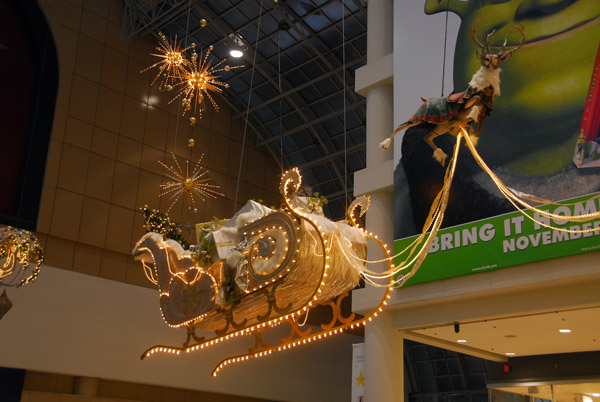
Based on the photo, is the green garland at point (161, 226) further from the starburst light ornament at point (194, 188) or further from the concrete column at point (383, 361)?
the starburst light ornament at point (194, 188)

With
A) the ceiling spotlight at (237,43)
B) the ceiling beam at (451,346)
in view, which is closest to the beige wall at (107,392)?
the ceiling beam at (451,346)

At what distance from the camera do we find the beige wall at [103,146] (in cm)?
2103

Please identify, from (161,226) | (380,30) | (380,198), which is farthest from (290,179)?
(380,30)

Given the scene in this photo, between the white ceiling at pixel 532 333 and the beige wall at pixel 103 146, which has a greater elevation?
the beige wall at pixel 103 146

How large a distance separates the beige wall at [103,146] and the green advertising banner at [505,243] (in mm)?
11689

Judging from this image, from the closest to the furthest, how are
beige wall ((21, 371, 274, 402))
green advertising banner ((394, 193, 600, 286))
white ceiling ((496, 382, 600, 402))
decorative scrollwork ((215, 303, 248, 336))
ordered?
1. decorative scrollwork ((215, 303, 248, 336))
2. green advertising banner ((394, 193, 600, 286))
3. white ceiling ((496, 382, 600, 402))
4. beige wall ((21, 371, 274, 402))

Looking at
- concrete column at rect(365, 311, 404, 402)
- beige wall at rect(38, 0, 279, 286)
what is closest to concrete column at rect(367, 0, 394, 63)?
concrete column at rect(365, 311, 404, 402)

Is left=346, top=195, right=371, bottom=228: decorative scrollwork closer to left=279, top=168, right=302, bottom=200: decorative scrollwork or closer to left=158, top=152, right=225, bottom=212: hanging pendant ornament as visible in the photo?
left=279, top=168, right=302, bottom=200: decorative scrollwork

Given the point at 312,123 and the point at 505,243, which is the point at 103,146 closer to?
the point at 312,123

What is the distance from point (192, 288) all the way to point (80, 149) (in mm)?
13936

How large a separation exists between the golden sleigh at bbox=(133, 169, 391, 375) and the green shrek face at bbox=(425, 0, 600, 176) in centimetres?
484

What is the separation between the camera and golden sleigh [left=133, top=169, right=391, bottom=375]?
7910 millimetres

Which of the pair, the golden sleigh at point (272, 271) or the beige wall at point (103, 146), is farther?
the beige wall at point (103, 146)

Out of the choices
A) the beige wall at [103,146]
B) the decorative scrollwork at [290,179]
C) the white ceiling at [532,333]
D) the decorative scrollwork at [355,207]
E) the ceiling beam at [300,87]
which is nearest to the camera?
the decorative scrollwork at [290,179]
